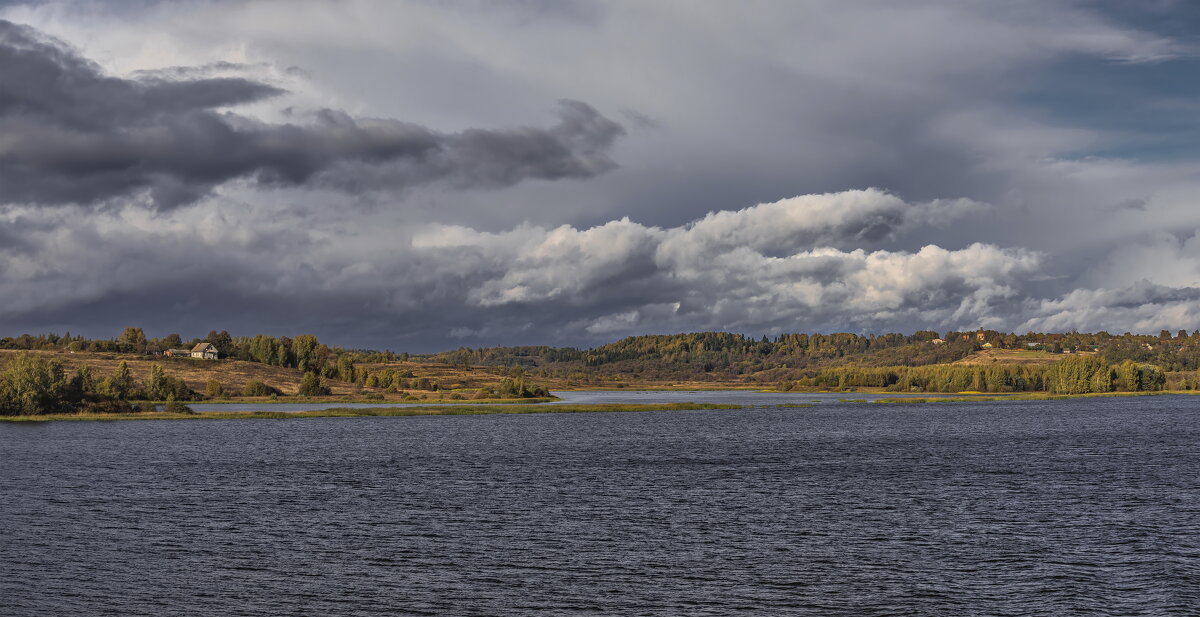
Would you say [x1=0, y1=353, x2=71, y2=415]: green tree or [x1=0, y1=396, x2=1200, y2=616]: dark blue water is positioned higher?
[x1=0, y1=353, x2=71, y2=415]: green tree

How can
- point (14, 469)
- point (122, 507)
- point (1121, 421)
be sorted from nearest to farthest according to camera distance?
point (122, 507), point (14, 469), point (1121, 421)

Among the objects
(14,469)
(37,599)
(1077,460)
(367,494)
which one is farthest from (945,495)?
(14,469)

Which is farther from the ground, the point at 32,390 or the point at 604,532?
the point at 32,390

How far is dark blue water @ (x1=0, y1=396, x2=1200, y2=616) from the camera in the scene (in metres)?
42.5

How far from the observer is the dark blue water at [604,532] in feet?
139

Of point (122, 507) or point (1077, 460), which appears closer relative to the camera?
point (122, 507)

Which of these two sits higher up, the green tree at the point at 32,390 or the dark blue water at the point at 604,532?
the green tree at the point at 32,390

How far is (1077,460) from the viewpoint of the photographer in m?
104

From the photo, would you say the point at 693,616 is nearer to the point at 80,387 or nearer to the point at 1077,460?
the point at 1077,460

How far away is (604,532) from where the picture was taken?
193 ft

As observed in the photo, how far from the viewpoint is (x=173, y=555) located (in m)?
51.8

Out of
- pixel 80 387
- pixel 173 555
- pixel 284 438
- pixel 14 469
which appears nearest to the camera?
pixel 173 555

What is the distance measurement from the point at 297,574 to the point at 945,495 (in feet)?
166

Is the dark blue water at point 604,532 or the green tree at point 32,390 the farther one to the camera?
the green tree at point 32,390
